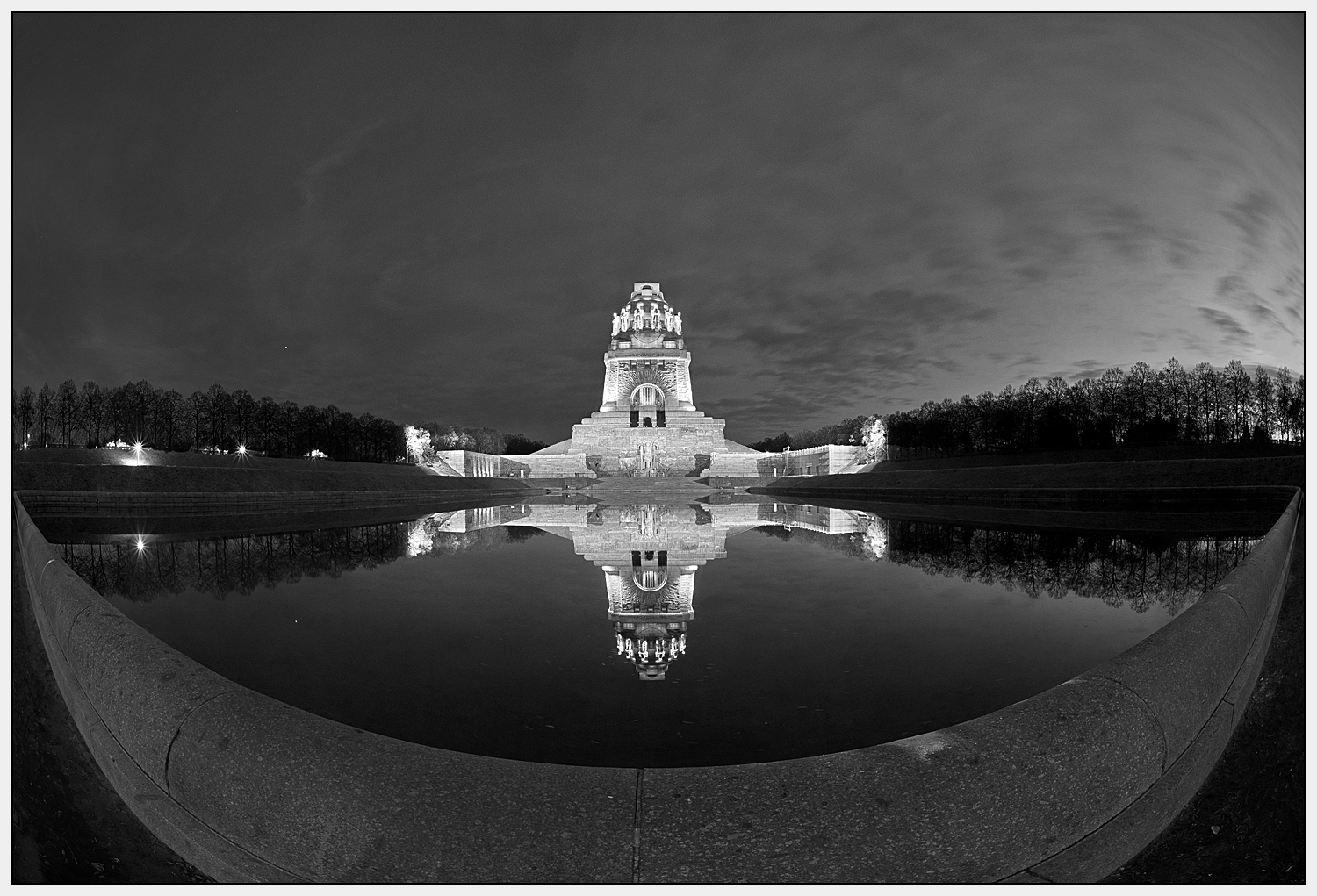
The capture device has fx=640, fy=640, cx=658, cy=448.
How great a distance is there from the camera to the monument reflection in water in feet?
13.7

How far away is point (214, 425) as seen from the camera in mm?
44188

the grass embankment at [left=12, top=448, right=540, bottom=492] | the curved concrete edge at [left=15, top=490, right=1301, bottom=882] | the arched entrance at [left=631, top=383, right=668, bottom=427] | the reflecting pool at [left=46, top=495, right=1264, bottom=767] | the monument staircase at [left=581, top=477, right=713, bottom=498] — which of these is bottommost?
the monument staircase at [left=581, top=477, right=713, bottom=498]

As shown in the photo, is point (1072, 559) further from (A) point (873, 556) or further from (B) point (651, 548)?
(B) point (651, 548)

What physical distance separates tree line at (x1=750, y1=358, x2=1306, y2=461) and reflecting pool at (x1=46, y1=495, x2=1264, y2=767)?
2006 centimetres

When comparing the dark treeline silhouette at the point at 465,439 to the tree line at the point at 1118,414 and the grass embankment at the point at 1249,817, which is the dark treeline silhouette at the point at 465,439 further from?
the grass embankment at the point at 1249,817

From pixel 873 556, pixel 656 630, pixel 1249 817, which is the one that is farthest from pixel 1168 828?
pixel 873 556

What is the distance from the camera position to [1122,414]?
36.1 metres

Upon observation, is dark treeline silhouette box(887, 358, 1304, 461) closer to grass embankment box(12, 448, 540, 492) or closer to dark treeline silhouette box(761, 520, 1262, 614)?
dark treeline silhouette box(761, 520, 1262, 614)

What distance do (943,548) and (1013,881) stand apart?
7.76 meters

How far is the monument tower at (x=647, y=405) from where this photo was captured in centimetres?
5897

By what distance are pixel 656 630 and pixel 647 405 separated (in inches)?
2780

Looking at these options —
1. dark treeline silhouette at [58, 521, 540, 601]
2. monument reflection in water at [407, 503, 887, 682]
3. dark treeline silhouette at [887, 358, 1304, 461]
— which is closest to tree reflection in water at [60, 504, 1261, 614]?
dark treeline silhouette at [58, 521, 540, 601]

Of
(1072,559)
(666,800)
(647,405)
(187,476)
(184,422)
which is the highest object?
(647,405)

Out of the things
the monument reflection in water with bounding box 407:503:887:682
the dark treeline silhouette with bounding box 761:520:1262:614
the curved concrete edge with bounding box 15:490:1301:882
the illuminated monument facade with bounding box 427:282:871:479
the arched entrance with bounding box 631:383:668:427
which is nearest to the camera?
the curved concrete edge with bounding box 15:490:1301:882
